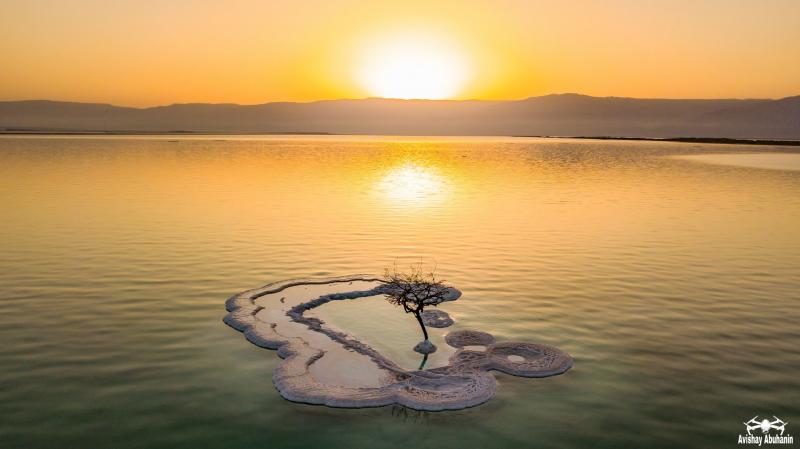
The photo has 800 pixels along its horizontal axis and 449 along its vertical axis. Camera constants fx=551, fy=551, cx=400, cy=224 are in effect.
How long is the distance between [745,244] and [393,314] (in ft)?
88.8

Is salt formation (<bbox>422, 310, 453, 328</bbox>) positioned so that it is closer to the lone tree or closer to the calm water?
the lone tree

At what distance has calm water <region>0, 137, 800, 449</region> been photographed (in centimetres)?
1427

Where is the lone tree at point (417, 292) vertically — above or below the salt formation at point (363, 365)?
above

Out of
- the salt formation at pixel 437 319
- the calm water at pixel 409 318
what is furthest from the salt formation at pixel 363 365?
the calm water at pixel 409 318

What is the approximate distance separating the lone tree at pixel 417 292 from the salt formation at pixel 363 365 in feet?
3.49

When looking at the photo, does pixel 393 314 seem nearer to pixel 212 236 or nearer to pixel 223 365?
pixel 223 365

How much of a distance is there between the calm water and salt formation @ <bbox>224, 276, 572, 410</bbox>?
1.52 ft

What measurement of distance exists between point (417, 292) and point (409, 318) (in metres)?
2.30

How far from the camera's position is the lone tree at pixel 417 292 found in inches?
764

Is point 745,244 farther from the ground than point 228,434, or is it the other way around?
point 745,244

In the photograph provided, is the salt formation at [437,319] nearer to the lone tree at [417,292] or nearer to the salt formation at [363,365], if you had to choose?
the salt formation at [363,365]

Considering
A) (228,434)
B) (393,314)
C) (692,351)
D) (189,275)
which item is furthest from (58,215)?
(692,351)

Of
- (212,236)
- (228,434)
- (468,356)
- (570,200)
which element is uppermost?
(570,200)

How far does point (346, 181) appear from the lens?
81438 mm
